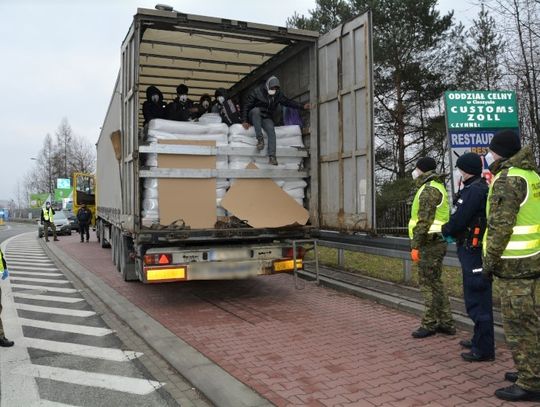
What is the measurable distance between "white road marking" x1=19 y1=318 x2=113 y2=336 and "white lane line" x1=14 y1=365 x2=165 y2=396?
1261 millimetres

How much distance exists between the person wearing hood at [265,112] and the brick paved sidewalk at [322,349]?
2.18 metres

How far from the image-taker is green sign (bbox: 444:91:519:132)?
737 centimetres

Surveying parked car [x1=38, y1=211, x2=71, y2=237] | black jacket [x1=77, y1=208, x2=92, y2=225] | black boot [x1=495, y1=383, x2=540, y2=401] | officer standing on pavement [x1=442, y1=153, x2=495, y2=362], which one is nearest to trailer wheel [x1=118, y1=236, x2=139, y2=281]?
officer standing on pavement [x1=442, y1=153, x2=495, y2=362]

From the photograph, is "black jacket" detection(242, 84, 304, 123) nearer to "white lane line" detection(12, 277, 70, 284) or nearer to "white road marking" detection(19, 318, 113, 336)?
"white road marking" detection(19, 318, 113, 336)

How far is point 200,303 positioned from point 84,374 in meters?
2.82

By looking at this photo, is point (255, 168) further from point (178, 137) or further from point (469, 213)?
point (469, 213)

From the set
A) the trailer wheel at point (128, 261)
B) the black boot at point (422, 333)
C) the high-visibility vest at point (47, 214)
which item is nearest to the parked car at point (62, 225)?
the high-visibility vest at point (47, 214)

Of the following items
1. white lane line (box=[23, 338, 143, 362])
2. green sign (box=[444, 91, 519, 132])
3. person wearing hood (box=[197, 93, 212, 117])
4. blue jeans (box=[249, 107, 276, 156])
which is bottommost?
white lane line (box=[23, 338, 143, 362])

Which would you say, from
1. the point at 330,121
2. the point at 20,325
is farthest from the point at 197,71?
the point at 20,325

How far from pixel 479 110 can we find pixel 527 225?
4.44 m

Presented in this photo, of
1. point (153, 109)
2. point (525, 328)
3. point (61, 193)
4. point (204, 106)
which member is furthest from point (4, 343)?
point (61, 193)

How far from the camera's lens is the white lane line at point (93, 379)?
4.16m

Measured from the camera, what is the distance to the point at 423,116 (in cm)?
2358

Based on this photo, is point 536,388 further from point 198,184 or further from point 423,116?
point 423,116
